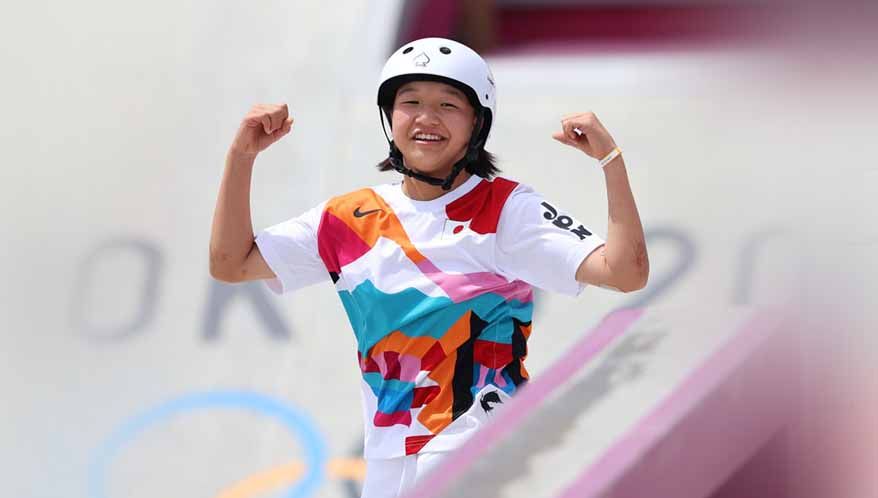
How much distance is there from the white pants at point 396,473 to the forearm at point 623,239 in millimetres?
533

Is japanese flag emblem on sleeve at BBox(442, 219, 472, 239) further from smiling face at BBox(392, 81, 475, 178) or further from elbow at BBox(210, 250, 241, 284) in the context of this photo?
elbow at BBox(210, 250, 241, 284)

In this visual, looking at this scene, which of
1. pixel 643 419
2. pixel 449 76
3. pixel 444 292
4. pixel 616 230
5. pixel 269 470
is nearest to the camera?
pixel 643 419

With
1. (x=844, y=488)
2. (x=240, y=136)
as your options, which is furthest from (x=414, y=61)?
(x=844, y=488)

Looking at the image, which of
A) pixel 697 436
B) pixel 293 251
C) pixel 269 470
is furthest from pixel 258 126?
pixel 269 470

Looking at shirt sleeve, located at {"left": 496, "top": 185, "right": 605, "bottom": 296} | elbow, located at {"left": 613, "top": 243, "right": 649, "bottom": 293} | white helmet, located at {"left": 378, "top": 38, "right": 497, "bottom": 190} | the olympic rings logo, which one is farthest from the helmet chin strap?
the olympic rings logo

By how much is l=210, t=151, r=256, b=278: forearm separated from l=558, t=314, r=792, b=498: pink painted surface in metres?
1.00

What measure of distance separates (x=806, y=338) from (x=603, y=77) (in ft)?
8.63

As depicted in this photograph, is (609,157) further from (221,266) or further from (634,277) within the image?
(221,266)

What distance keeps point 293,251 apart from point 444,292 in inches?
16.2

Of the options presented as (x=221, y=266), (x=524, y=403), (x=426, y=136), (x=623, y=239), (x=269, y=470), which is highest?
(x=426, y=136)

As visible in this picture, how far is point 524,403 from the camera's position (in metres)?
2.80

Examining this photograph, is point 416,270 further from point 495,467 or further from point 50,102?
point 50,102

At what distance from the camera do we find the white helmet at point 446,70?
3002mm

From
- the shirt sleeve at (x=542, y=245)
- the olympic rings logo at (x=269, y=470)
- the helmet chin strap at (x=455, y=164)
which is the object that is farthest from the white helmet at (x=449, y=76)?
the olympic rings logo at (x=269, y=470)
